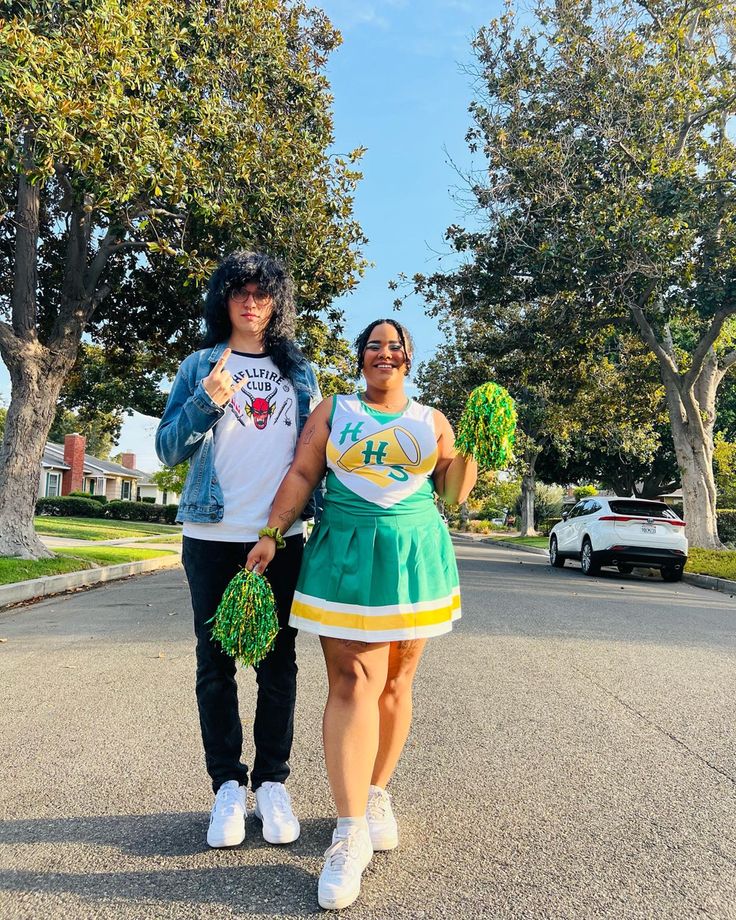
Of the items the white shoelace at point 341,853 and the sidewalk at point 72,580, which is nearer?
the white shoelace at point 341,853

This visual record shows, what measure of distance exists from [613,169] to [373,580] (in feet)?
50.8

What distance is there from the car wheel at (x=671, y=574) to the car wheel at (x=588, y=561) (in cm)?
124

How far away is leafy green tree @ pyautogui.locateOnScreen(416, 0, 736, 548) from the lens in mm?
15148

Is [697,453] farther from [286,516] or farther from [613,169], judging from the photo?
[286,516]

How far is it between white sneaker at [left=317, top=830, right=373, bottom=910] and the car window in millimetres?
Result: 13096

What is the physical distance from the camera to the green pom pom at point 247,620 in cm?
270

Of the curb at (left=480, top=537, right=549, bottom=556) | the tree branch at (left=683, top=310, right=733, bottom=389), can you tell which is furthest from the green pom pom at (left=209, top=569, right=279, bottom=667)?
the curb at (left=480, top=537, right=549, bottom=556)

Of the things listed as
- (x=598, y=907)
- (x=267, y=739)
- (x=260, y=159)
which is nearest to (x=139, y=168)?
(x=260, y=159)

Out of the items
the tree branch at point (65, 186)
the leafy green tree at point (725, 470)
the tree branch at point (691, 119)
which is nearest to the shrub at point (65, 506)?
the tree branch at point (65, 186)

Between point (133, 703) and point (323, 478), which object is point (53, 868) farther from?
point (133, 703)

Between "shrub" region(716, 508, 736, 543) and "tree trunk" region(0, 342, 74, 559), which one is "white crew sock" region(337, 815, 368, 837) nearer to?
"tree trunk" region(0, 342, 74, 559)

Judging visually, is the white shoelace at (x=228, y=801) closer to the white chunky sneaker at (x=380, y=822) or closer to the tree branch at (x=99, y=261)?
the white chunky sneaker at (x=380, y=822)

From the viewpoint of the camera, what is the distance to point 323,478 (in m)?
2.94

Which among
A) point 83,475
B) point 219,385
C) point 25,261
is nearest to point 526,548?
point 25,261
